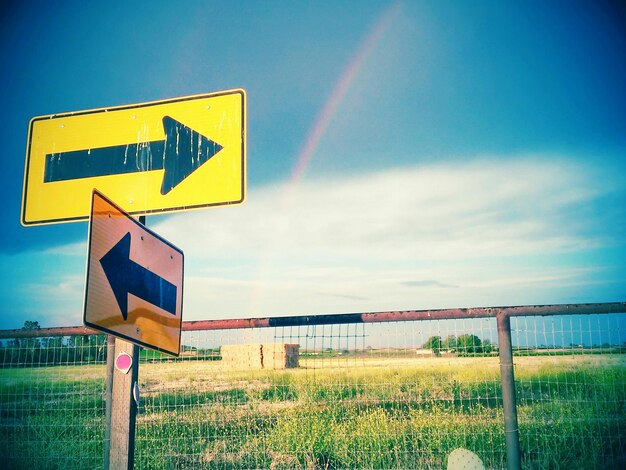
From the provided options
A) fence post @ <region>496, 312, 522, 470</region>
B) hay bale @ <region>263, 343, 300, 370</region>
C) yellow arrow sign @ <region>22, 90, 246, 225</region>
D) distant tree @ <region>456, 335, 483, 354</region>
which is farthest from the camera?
hay bale @ <region>263, 343, 300, 370</region>

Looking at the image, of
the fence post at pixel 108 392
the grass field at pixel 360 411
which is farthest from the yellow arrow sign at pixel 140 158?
the grass field at pixel 360 411

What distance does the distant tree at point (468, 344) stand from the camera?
335 centimetres

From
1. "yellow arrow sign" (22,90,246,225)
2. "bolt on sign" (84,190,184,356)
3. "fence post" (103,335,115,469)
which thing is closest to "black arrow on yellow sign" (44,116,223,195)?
"yellow arrow sign" (22,90,246,225)

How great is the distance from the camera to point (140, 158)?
2891 mm

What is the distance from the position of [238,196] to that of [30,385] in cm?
297

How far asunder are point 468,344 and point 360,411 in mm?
1051

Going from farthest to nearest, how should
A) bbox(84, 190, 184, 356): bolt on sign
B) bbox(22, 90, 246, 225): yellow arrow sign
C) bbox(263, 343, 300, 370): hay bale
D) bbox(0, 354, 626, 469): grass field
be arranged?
bbox(263, 343, 300, 370): hay bale < bbox(0, 354, 626, 469): grass field < bbox(22, 90, 246, 225): yellow arrow sign < bbox(84, 190, 184, 356): bolt on sign

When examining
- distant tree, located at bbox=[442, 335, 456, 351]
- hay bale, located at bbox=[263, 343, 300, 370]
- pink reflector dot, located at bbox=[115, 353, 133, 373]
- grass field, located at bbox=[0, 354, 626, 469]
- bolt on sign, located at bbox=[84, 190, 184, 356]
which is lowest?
grass field, located at bbox=[0, 354, 626, 469]

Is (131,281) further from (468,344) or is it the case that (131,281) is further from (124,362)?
(468,344)

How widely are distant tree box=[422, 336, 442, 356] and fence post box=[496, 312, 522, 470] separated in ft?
1.41

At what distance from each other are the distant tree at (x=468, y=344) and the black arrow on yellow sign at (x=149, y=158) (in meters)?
2.23

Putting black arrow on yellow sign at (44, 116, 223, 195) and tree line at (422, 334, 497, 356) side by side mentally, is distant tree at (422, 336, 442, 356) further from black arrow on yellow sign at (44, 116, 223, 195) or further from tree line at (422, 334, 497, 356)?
black arrow on yellow sign at (44, 116, 223, 195)

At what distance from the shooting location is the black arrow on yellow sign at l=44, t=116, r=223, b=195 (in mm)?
2834

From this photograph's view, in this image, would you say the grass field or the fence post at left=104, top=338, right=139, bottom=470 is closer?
the fence post at left=104, top=338, right=139, bottom=470
